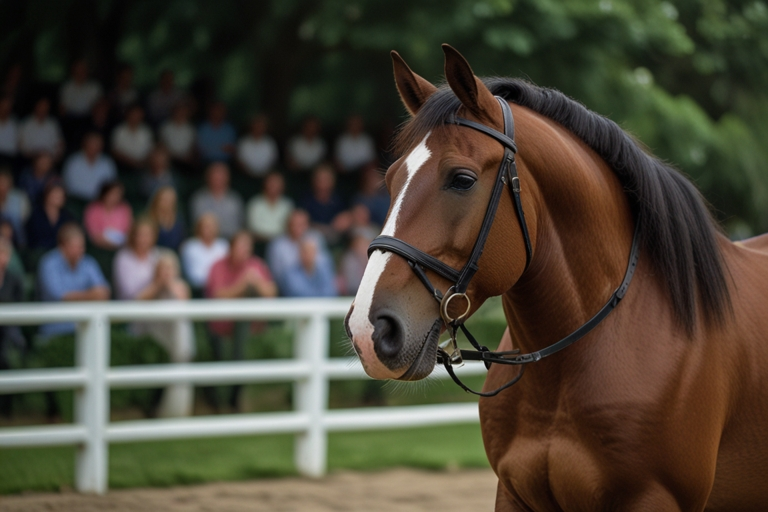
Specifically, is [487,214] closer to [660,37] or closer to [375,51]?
[660,37]

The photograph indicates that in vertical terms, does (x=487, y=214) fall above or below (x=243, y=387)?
above

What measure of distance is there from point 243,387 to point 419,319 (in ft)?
16.2

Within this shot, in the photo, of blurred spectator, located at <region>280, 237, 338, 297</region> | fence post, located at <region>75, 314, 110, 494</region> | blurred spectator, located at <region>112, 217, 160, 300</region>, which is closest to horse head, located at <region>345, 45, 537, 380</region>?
fence post, located at <region>75, 314, 110, 494</region>

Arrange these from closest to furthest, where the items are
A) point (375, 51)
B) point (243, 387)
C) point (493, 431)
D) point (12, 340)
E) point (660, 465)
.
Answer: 1. point (660, 465)
2. point (493, 431)
3. point (12, 340)
4. point (243, 387)
5. point (375, 51)

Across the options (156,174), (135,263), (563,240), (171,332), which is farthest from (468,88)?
(156,174)

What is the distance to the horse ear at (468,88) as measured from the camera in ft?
8.07

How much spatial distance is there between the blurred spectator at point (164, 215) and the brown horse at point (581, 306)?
5237 mm

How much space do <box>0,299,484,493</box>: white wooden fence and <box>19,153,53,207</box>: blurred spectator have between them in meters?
2.12

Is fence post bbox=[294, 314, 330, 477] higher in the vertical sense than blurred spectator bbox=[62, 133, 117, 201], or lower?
lower

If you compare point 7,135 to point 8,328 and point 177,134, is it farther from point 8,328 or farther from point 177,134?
point 8,328

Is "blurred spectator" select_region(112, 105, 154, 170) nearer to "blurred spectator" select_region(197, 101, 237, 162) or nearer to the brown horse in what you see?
"blurred spectator" select_region(197, 101, 237, 162)

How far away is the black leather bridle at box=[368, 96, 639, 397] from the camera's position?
2.37 meters

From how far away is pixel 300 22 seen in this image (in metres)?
9.47

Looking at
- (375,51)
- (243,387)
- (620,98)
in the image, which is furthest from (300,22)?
(243,387)
